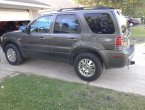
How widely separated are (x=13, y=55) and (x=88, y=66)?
296cm

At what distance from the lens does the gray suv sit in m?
6.32

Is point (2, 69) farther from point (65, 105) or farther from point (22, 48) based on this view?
point (65, 105)

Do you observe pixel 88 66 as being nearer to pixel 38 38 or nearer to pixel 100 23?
pixel 100 23

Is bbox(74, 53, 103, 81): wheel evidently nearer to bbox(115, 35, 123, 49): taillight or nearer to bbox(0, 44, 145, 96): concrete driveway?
bbox(0, 44, 145, 96): concrete driveway

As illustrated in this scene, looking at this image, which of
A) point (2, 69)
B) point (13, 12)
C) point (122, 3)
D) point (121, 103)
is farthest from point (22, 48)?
point (122, 3)

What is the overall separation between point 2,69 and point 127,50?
4.07 meters

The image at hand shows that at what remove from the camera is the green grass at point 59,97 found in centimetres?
506

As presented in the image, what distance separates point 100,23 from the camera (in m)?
6.48

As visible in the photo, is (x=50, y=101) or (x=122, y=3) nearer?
(x=50, y=101)

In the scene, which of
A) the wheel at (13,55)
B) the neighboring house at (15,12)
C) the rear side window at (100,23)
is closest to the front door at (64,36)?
the rear side window at (100,23)

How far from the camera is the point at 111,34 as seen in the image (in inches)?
247

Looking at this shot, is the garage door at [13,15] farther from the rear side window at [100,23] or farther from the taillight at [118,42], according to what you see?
the taillight at [118,42]

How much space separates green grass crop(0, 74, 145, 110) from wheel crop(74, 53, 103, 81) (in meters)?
0.52

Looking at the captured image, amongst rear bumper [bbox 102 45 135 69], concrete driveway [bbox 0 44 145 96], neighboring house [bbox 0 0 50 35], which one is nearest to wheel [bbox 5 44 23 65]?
concrete driveway [bbox 0 44 145 96]
